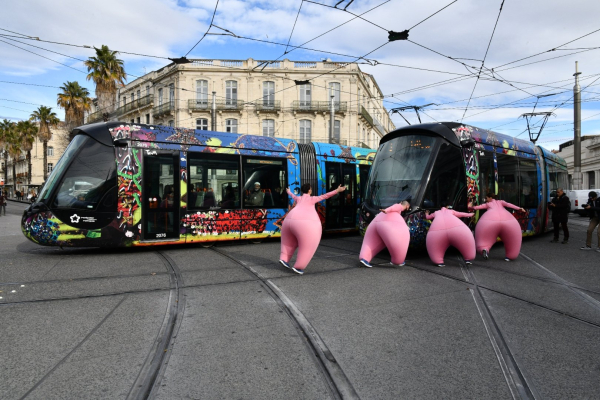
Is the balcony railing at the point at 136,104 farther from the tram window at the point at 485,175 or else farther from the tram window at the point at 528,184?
the tram window at the point at 485,175

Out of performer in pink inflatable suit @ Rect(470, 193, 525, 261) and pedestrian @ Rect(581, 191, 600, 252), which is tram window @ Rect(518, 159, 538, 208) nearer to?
pedestrian @ Rect(581, 191, 600, 252)

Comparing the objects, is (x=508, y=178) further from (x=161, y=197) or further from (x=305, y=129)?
(x=305, y=129)

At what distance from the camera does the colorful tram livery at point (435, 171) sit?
898 centimetres

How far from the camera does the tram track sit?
3170 millimetres

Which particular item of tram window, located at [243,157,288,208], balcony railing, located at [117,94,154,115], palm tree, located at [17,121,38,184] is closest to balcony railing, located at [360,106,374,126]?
balcony railing, located at [117,94,154,115]

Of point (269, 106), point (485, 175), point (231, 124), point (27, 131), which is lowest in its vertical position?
point (485, 175)

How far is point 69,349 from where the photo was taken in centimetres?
390

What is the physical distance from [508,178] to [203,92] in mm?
29818

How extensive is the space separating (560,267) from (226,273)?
6248 millimetres

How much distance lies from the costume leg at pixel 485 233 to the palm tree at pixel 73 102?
115 ft

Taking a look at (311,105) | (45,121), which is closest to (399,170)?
(311,105)

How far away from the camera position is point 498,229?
8852 millimetres

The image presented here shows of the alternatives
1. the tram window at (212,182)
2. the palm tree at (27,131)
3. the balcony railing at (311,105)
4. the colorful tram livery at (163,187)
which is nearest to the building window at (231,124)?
the balcony railing at (311,105)

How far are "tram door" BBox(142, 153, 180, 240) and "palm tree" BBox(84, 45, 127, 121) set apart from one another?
2361cm
